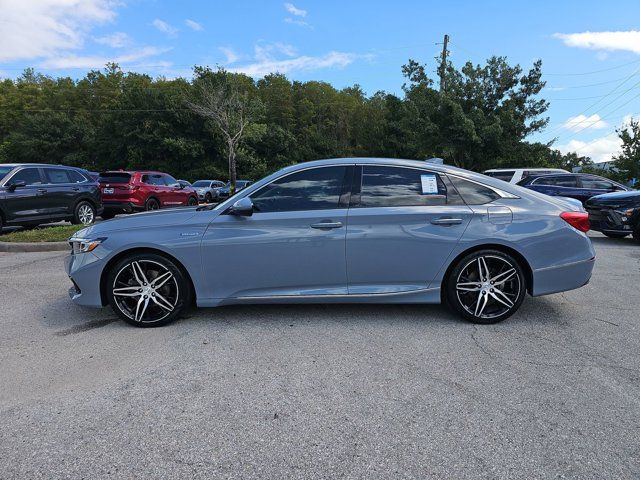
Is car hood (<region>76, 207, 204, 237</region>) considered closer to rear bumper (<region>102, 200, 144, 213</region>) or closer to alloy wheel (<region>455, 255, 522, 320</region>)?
alloy wheel (<region>455, 255, 522, 320</region>)

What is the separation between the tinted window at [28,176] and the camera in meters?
10.3

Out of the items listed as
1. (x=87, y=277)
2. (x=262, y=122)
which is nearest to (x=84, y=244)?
(x=87, y=277)

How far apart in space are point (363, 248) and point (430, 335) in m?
0.98

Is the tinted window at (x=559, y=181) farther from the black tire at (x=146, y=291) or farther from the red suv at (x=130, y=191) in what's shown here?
the black tire at (x=146, y=291)

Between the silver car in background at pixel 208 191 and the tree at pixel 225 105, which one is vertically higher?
the tree at pixel 225 105

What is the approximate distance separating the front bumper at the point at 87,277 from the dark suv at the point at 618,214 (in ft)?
32.1

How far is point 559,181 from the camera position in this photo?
14117 millimetres

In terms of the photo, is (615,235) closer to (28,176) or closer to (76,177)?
(76,177)

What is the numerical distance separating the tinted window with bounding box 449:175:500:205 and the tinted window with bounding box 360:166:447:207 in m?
0.16

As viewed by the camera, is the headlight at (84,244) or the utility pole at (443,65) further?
the utility pole at (443,65)

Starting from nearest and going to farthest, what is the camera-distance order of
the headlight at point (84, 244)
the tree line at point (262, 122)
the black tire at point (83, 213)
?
the headlight at point (84, 244) < the black tire at point (83, 213) < the tree line at point (262, 122)

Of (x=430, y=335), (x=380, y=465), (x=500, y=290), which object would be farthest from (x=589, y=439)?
(x=500, y=290)

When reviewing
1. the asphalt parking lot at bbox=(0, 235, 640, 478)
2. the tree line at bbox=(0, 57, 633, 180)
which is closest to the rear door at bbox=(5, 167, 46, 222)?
the asphalt parking lot at bbox=(0, 235, 640, 478)

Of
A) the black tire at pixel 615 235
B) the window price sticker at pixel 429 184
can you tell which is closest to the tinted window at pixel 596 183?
the black tire at pixel 615 235
